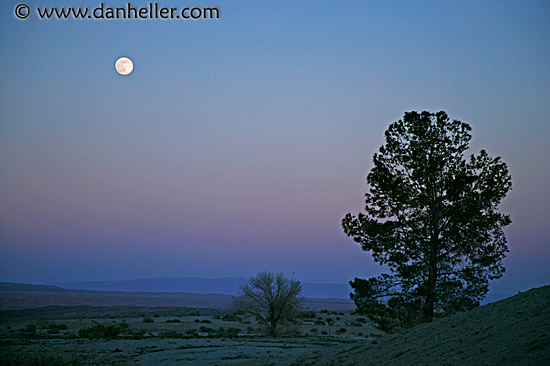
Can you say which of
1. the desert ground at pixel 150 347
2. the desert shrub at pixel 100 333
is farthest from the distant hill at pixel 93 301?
the desert ground at pixel 150 347

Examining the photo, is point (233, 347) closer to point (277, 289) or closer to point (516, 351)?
point (277, 289)

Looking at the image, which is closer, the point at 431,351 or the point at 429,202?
the point at 431,351

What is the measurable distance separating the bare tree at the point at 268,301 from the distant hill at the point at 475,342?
2386 centimetres

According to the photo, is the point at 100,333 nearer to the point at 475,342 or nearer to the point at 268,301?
the point at 268,301

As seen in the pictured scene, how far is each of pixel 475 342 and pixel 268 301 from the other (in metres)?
30.0

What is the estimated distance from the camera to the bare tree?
→ 1608 inches

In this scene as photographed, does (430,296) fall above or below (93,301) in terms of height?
above

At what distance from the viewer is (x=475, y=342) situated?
11.8 m

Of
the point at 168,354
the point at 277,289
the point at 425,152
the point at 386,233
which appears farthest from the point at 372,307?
the point at 277,289

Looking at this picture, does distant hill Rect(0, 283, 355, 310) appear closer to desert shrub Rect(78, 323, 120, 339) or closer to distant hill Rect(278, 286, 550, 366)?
desert shrub Rect(78, 323, 120, 339)

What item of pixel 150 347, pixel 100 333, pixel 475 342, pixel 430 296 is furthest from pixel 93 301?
pixel 475 342

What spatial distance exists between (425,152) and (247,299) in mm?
22295

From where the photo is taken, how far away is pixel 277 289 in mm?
41406

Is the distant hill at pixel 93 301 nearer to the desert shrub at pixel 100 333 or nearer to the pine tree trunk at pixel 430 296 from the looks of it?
the desert shrub at pixel 100 333
